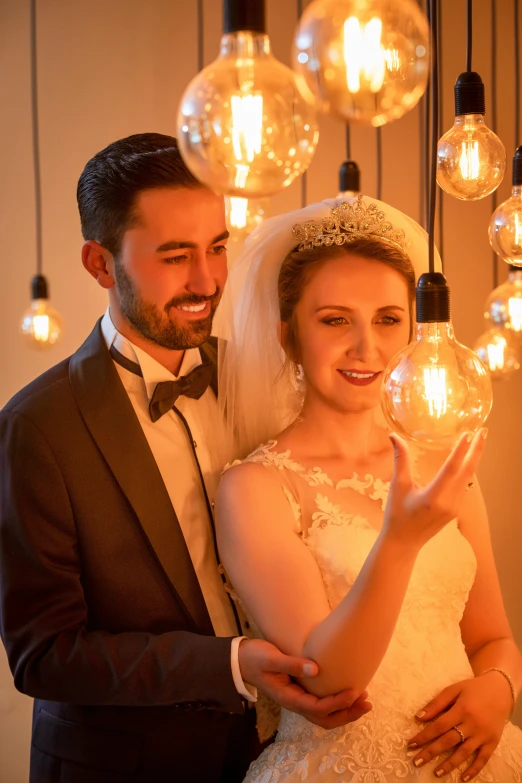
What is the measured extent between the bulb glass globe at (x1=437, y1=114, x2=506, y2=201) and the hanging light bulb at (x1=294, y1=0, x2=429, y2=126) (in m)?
0.64

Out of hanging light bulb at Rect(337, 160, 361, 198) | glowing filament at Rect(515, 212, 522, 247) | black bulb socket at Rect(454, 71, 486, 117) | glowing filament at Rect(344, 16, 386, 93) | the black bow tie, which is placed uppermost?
hanging light bulb at Rect(337, 160, 361, 198)

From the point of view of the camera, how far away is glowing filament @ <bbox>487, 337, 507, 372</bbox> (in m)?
2.90

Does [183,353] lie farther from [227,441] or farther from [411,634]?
[411,634]

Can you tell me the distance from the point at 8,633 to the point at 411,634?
2.80 feet

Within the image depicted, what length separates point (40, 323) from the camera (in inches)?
125

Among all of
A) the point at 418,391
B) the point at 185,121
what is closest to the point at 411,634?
the point at 418,391

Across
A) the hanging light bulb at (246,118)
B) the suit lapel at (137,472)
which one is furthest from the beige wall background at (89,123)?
the hanging light bulb at (246,118)

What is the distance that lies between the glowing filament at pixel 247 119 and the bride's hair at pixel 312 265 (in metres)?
1.05

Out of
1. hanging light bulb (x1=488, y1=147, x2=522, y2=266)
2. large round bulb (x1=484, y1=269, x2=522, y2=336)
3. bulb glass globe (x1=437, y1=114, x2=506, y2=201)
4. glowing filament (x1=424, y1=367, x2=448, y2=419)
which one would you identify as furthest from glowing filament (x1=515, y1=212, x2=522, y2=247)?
large round bulb (x1=484, y1=269, x2=522, y2=336)

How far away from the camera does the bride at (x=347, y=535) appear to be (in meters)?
1.67

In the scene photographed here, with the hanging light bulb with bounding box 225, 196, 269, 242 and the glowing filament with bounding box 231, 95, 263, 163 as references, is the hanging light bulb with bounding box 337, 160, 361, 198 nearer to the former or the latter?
the hanging light bulb with bounding box 225, 196, 269, 242

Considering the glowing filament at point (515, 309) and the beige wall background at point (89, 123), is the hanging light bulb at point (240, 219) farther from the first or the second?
the beige wall background at point (89, 123)

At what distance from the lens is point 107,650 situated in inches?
72.4

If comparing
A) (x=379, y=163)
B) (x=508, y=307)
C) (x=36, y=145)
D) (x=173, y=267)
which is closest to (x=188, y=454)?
(x=173, y=267)
